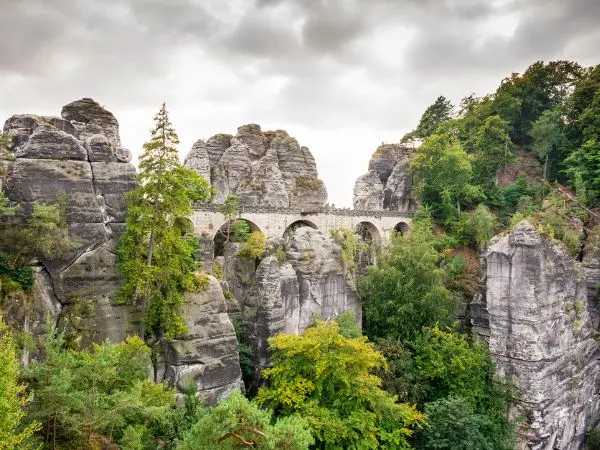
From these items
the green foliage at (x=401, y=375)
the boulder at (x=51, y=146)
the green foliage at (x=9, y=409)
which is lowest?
the green foliage at (x=401, y=375)

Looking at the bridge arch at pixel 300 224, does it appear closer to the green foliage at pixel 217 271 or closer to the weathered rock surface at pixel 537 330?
the green foliage at pixel 217 271

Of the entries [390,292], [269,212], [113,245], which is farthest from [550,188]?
[113,245]

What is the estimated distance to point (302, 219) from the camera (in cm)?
3519

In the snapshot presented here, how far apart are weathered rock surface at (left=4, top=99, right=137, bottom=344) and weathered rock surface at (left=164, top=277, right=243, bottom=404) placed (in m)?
2.11

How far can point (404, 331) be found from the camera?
75.7 feet

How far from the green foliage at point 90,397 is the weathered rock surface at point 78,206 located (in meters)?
3.40

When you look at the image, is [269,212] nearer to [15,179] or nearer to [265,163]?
[265,163]

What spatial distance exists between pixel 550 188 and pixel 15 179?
3396 cm

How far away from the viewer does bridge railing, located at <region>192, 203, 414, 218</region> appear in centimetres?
2939

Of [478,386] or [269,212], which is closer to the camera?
[478,386]

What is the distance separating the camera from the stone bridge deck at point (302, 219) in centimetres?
2925

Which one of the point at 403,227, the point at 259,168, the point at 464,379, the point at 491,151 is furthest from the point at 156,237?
the point at 491,151

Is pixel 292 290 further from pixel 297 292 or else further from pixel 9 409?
pixel 9 409

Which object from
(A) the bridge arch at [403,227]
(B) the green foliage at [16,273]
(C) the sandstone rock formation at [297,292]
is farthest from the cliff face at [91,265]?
(A) the bridge arch at [403,227]
